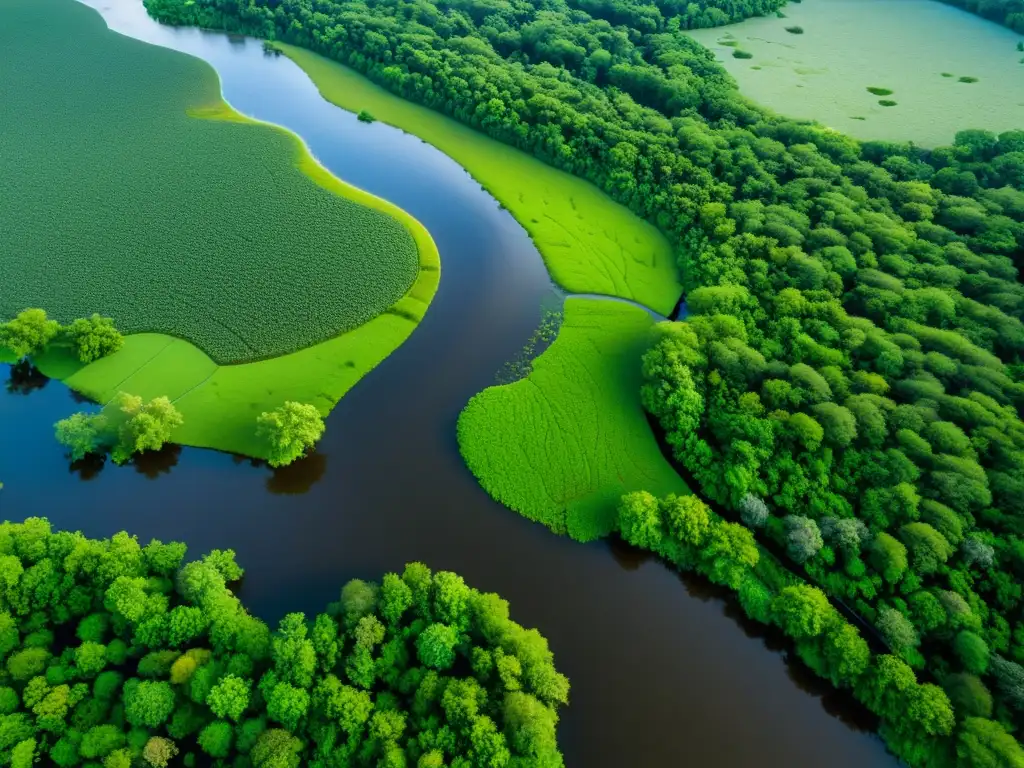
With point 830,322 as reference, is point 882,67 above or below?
above

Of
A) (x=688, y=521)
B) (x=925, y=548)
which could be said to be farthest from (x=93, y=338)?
(x=925, y=548)

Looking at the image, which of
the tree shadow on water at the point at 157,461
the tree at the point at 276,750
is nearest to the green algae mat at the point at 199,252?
the tree shadow on water at the point at 157,461

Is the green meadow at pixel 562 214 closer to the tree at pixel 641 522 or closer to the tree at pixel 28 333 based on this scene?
the tree at pixel 641 522

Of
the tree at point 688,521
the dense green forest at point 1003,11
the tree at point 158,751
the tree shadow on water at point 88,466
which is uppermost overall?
the dense green forest at point 1003,11

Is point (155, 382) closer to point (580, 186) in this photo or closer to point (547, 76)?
point (580, 186)

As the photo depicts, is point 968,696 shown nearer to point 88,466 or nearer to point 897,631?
point 897,631

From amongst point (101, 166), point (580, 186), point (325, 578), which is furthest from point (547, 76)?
point (325, 578)
